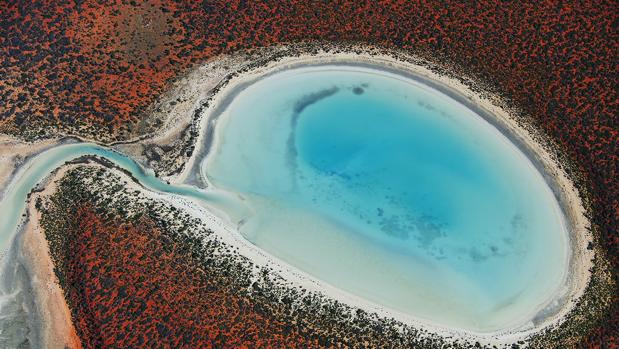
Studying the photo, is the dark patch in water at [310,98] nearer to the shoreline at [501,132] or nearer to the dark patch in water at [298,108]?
the dark patch in water at [298,108]

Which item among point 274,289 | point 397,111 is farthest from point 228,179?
point 397,111

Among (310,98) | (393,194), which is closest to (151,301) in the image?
(393,194)

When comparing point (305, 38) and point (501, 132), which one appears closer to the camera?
point (501, 132)

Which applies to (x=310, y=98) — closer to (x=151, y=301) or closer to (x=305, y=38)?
(x=305, y=38)

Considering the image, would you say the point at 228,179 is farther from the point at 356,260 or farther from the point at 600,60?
the point at 600,60

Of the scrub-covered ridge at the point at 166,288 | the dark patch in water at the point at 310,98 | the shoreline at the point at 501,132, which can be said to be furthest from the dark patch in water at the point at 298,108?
the scrub-covered ridge at the point at 166,288
